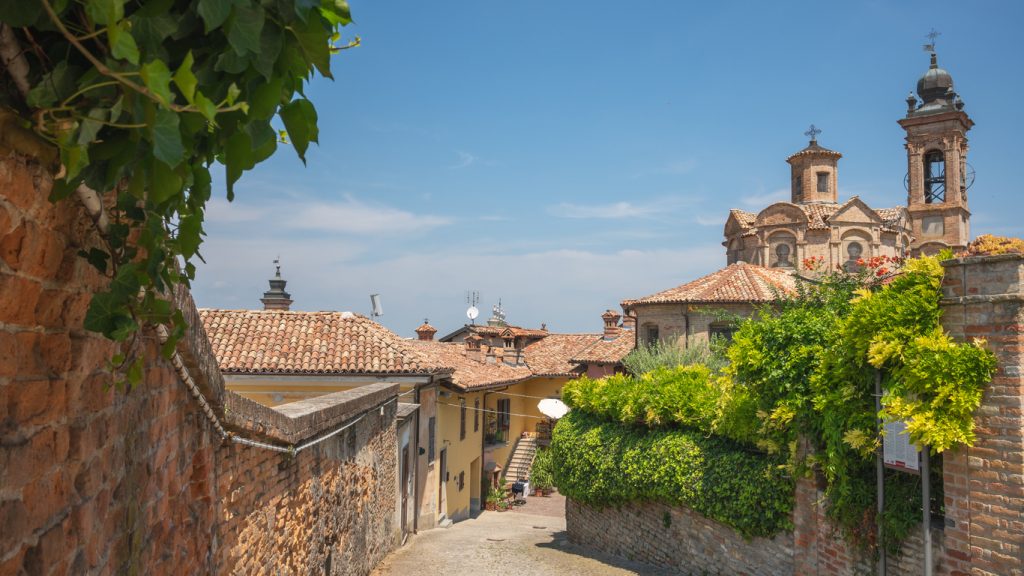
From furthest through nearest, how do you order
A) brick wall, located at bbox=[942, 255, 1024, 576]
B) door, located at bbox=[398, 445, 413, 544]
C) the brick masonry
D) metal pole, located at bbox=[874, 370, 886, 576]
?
door, located at bbox=[398, 445, 413, 544], metal pole, located at bbox=[874, 370, 886, 576], brick wall, located at bbox=[942, 255, 1024, 576], the brick masonry

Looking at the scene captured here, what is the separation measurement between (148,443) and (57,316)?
1447 millimetres

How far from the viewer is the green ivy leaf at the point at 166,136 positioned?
1.71 meters

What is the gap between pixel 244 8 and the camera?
178 cm

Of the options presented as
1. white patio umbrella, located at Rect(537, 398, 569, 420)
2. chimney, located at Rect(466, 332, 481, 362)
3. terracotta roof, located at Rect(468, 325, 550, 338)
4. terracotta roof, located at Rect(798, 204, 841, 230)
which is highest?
terracotta roof, located at Rect(798, 204, 841, 230)

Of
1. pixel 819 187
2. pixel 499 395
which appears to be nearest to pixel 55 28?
pixel 499 395

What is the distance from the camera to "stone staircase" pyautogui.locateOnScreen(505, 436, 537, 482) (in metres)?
40.0

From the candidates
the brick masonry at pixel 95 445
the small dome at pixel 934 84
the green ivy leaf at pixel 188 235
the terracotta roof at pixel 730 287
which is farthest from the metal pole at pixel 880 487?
the small dome at pixel 934 84

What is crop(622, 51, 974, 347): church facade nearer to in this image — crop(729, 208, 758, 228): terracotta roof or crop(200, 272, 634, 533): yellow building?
crop(729, 208, 758, 228): terracotta roof

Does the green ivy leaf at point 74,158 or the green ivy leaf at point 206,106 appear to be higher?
the green ivy leaf at point 206,106

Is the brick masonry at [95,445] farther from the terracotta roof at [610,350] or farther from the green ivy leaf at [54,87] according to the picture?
the terracotta roof at [610,350]

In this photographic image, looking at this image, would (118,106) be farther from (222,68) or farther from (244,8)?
(244,8)

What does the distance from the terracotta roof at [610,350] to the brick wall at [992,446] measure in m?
30.2

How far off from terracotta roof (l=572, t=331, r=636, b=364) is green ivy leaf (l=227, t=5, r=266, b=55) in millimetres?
36696

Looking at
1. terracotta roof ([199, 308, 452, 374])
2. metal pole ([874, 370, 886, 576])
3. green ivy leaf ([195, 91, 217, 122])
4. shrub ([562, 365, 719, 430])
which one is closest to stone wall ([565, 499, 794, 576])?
shrub ([562, 365, 719, 430])
